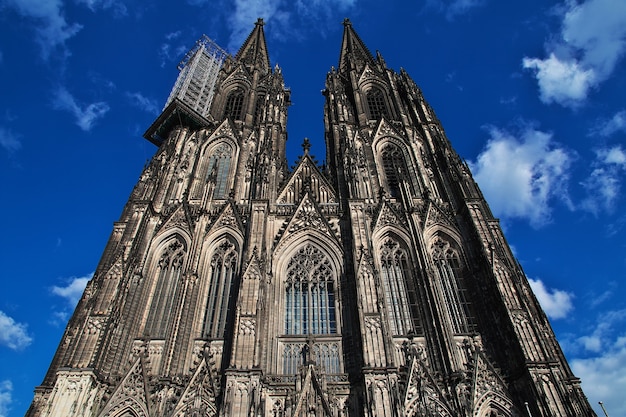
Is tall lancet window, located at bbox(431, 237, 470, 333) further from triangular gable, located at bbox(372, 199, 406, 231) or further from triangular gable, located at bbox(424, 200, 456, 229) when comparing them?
triangular gable, located at bbox(372, 199, 406, 231)

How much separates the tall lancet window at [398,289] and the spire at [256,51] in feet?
70.2

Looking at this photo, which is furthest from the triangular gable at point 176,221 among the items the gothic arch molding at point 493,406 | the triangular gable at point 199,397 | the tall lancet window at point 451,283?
the gothic arch molding at point 493,406

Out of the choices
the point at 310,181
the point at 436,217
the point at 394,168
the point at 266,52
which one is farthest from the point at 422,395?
the point at 266,52

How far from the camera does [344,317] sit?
18094mm

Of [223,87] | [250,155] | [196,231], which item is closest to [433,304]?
[196,231]

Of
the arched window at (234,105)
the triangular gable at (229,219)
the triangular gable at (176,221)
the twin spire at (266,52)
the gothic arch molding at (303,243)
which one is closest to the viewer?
the gothic arch molding at (303,243)

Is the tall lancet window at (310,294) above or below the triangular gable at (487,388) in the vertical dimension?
above

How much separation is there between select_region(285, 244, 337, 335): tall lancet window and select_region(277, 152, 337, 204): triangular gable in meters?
3.61

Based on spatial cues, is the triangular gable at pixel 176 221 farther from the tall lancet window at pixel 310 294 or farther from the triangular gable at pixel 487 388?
the triangular gable at pixel 487 388

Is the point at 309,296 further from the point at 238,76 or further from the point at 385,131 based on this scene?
the point at 238,76

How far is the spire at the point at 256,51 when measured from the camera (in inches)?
1426

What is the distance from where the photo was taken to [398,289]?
758 inches

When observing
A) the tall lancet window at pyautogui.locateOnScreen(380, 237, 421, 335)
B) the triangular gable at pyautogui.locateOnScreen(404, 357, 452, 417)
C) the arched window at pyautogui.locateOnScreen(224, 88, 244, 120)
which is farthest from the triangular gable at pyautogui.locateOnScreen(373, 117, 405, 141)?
the triangular gable at pyautogui.locateOnScreen(404, 357, 452, 417)

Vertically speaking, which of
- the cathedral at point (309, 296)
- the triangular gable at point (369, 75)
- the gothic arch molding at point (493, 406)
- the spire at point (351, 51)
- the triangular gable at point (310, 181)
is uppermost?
the spire at point (351, 51)
